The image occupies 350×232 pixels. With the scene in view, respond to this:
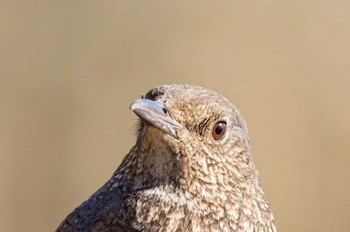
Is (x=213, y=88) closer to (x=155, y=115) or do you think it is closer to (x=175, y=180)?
(x=175, y=180)

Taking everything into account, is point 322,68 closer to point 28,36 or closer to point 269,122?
point 269,122

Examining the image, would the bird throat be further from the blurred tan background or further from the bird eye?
the blurred tan background

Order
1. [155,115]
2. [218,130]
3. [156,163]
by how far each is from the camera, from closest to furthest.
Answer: [155,115] < [156,163] < [218,130]

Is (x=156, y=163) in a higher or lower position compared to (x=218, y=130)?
lower

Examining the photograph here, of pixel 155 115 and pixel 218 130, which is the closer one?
pixel 155 115

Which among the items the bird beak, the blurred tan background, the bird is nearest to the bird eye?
the bird

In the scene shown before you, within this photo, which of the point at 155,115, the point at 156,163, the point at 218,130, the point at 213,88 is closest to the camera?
the point at 155,115

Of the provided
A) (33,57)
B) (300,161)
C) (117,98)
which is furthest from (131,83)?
(300,161)

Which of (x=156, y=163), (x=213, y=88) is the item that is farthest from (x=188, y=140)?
(x=213, y=88)
